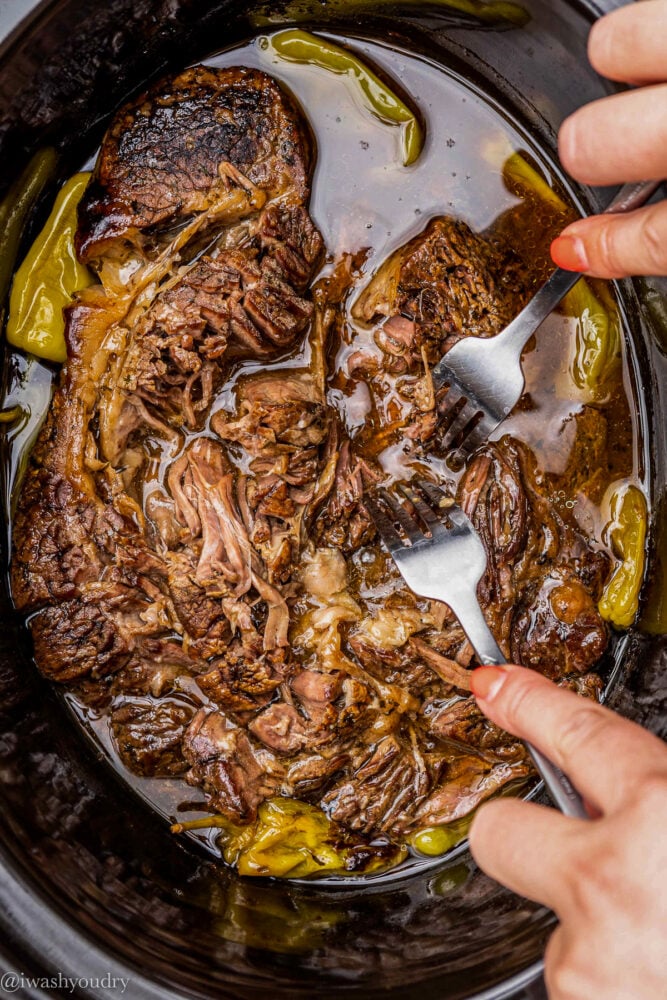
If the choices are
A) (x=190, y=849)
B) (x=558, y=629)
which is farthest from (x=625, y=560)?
(x=190, y=849)

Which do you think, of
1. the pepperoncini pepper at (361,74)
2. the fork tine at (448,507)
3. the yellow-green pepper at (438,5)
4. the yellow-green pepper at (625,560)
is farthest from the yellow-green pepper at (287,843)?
the yellow-green pepper at (438,5)

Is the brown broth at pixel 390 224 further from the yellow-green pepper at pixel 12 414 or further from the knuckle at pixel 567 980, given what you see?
the knuckle at pixel 567 980

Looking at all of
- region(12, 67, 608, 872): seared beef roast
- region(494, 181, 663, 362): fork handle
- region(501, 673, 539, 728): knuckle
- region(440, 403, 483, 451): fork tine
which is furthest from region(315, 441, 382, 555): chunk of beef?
region(501, 673, 539, 728): knuckle

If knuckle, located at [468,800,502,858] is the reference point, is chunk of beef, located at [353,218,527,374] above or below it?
above


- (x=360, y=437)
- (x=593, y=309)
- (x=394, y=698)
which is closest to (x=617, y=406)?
(x=593, y=309)

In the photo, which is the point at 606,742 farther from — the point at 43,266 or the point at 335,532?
the point at 43,266

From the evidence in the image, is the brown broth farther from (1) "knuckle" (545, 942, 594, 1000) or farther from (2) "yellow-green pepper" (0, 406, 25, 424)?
(1) "knuckle" (545, 942, 594, 1000)

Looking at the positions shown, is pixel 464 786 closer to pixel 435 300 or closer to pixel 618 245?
pixel 435 300
